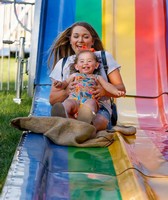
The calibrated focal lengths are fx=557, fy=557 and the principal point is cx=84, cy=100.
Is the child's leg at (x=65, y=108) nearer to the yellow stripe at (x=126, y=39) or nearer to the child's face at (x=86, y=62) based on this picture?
the child's face at (x=86, y=62)

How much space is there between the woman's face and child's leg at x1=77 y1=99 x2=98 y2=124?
0.68m

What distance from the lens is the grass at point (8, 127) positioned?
12.0 ft

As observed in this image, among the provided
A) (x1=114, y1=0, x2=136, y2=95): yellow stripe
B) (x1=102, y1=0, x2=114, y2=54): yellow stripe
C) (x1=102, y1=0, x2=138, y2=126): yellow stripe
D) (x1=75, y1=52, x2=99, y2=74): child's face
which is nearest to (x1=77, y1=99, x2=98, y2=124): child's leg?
(x1=75, y1=52, x2=99, y2=74): child's face

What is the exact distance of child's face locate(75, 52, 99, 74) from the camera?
13.0 ft

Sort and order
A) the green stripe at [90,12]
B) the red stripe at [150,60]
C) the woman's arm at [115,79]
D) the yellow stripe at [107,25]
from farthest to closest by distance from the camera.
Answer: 1. the green stripe at [90,12]
2. the yellow stripe at [107,25]
3. the red stripe at [150,60]
4. the woman's arm at [115,79]

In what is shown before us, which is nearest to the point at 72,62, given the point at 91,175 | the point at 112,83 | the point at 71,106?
the point at 112,83

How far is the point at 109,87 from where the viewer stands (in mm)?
3916

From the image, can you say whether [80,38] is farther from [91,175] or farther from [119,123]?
[91,175]

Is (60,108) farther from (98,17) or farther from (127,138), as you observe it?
(98,17)

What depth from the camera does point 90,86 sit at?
12.7ft

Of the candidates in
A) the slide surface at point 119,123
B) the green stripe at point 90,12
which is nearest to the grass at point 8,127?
the slide surface at point 119,123

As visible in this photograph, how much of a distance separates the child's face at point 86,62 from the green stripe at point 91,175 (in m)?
0.82

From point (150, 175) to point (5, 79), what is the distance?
6029 mm

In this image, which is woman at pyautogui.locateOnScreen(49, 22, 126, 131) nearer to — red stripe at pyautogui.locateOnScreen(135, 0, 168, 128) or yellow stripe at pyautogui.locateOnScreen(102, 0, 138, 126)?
red stripe at pyautogui.locateOnScreen(135, 0, 168, 128)
